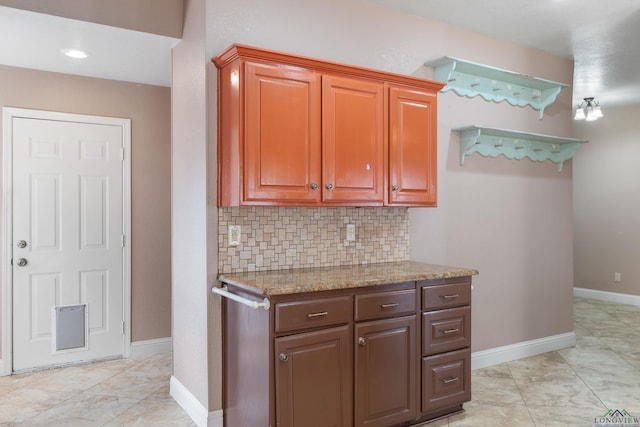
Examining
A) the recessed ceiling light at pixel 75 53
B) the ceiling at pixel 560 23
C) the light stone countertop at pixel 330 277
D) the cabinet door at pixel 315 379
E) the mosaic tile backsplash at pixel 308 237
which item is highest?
the ceiling at pixel 560 23

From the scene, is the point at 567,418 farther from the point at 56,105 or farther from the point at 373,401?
the point at 56,105

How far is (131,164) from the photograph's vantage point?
4094 mm

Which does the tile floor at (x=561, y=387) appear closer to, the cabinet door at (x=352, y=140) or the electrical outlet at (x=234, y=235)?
the cabinet door at (x=352, y=140)

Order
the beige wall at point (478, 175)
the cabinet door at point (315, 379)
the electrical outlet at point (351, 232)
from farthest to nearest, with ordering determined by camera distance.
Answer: the electrical outlet at point (351, 232)
the beige wall at point (478, 175)
the cabinet door at point (315, 379)

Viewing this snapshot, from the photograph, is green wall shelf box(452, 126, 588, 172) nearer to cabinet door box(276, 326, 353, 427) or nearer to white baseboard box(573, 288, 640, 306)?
cabinet door box(276, 326, 353, 427)

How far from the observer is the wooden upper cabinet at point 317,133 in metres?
2.53

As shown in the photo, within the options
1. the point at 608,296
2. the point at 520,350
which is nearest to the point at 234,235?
the point at 520,350

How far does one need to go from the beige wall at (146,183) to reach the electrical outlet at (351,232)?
1834mm

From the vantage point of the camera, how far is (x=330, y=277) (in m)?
2.60

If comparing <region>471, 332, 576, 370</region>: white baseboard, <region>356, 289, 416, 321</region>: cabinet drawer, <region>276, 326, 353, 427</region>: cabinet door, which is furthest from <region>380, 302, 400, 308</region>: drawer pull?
<region>471, 332, 576, 370</region>: white baseboard

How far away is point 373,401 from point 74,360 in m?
2.60

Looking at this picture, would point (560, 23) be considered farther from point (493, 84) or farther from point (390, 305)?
point (390, 305)

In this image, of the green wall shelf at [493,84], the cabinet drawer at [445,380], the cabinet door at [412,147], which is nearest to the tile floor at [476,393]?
the cabinet drawer at [445,380]

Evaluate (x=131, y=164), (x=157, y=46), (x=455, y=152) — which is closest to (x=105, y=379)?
(x=131, y=164)
